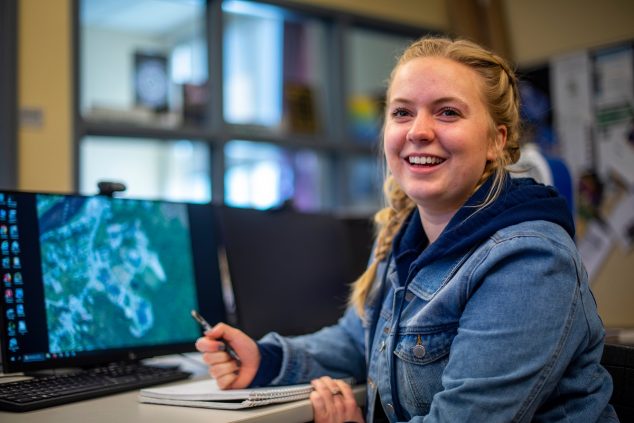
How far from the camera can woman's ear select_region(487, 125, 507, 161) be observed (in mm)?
1301

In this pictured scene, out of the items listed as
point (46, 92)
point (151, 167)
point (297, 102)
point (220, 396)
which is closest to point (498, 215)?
point (220, 396)

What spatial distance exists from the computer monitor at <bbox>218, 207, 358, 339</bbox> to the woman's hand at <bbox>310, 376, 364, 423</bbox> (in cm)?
50

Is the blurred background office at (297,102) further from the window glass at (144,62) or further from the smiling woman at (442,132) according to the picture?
the smiling woman at (442,132)

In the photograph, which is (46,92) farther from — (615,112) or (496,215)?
(615,112)

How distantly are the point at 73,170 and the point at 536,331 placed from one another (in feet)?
7.66

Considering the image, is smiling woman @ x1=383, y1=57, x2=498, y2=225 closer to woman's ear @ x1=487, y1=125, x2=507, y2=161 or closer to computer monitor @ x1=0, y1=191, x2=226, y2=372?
woman's ear @ x1=487, y1=125, x2=507, y2=161

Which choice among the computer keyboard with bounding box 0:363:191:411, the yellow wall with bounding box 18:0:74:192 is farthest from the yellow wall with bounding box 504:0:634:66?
the computer keyboard with bounding box 0:363:191:411

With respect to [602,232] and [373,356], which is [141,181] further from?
[373,356]

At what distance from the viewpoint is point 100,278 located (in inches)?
58.5

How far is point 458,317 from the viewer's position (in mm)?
1162

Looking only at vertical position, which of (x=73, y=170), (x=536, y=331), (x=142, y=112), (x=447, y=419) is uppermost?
(x=142, y=112)

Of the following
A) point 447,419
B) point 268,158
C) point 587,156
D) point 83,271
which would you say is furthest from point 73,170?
point 587,156

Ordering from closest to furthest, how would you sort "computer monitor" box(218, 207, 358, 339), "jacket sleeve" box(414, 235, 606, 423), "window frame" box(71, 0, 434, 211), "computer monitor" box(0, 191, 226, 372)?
"jacket sleeve" box(414, 235, 606, 423), "computer monitor" box(0, 191, 226, 372), "computer monitor" box(218, 207, 358, 339), "window frame" box(71, 0, 434, 211)

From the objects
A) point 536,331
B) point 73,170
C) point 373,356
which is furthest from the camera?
point 73,170
